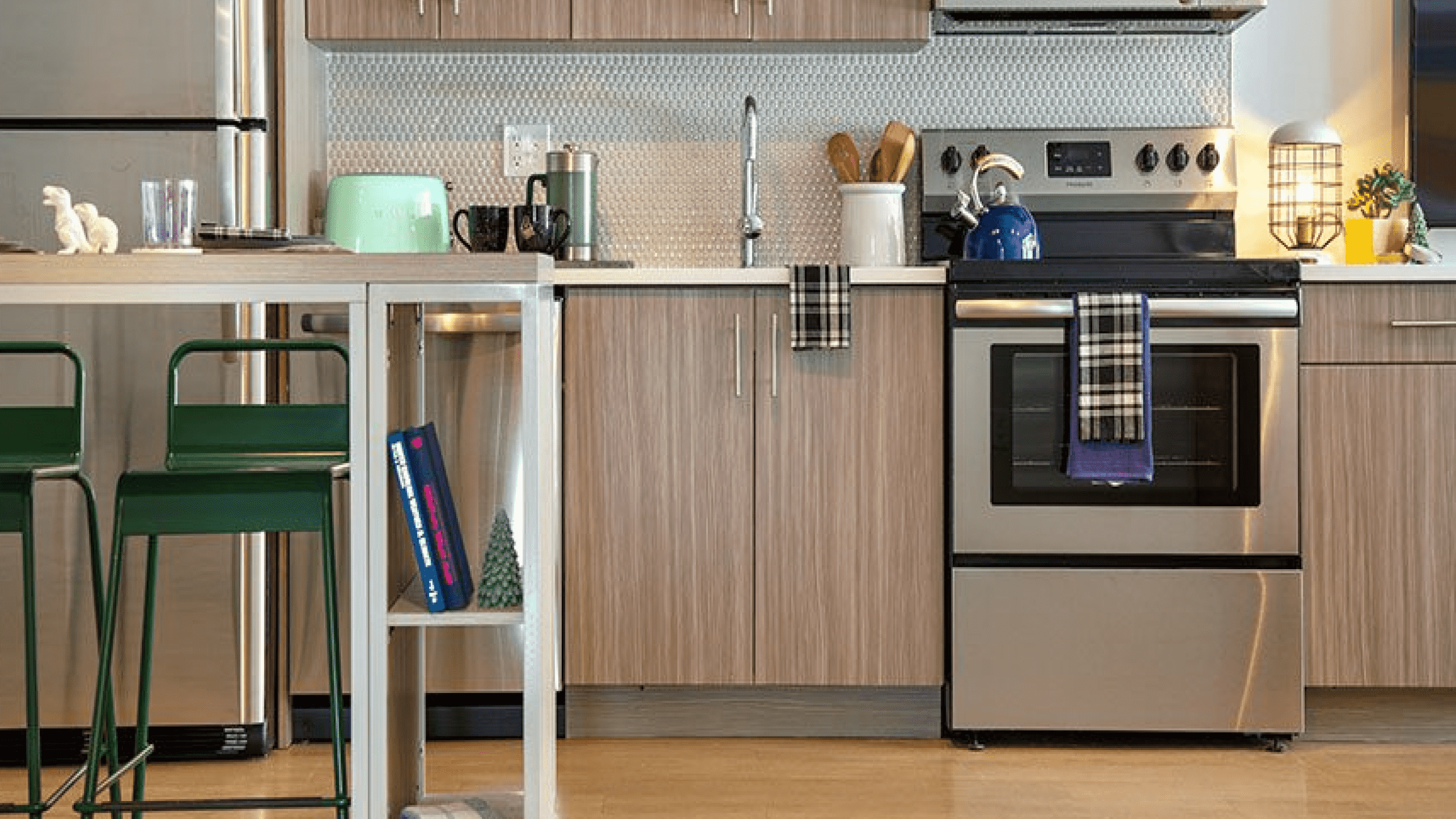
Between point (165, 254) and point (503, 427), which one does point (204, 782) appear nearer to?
point (503, 427)

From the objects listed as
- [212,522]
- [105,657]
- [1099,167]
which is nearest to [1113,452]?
[1099,167]

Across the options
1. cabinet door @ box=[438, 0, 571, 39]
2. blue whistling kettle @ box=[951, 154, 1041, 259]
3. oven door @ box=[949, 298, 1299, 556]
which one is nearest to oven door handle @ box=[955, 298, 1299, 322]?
oven door @ box=[949, 298, 1299, 556]

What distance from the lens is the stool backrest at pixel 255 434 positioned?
2.72m

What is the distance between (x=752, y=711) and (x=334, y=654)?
141cm

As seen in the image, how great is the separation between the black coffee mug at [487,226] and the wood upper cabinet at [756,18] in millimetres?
419

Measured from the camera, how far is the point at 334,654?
241 centimetres

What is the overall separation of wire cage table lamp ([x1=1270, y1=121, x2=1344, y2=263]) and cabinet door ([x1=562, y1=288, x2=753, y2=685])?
1.33 metres

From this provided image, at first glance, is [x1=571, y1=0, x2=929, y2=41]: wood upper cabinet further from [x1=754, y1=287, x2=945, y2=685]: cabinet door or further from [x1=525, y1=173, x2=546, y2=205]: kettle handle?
[x1=754, y1=287, x2=945, y2=685]: cabinet door

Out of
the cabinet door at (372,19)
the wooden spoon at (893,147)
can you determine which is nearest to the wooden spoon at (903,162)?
the wooden spoon at (893,147)

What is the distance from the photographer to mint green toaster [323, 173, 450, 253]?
3775 millimetres

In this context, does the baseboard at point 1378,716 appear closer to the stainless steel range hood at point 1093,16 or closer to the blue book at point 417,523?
the stainless steel range hood at point 1093,16

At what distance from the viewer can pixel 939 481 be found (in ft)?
11.7

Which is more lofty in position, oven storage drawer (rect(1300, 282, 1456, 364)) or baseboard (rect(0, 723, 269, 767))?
oven storage drawer (rect(1300, 282, 1456, 364))

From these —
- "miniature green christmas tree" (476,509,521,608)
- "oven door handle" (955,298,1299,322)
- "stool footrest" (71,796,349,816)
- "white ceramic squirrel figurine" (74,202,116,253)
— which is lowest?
"stool footrest" (71,796,349,816)
